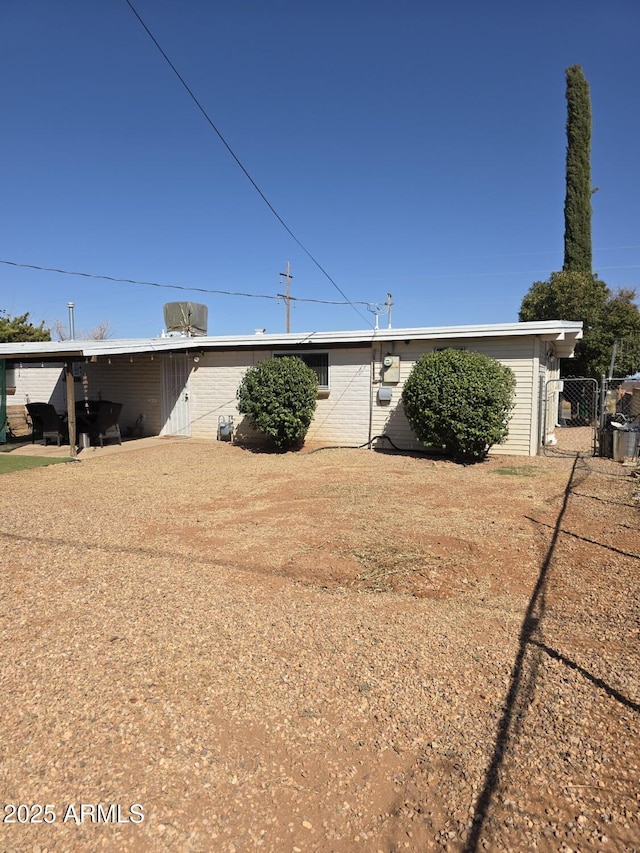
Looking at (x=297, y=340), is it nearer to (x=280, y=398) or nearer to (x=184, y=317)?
(x=280, y=398)

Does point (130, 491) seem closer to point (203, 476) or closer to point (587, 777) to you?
point (203, 476)

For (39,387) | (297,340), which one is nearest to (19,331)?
(39,387)

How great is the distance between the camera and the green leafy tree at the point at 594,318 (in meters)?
19.0

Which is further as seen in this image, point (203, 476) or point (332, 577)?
point (203, 476)

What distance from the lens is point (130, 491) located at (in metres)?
8.01

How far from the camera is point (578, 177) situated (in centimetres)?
2278

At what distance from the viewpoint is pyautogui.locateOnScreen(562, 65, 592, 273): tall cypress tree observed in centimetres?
2203

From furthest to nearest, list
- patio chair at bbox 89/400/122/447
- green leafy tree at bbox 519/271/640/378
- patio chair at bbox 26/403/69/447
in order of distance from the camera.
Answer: green leafy tree at bbox 519/271/640/378
patio chair at bbox 26/403/69/447
patio chair at bbox 89/400/122/447

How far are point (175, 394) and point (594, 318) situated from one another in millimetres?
14732

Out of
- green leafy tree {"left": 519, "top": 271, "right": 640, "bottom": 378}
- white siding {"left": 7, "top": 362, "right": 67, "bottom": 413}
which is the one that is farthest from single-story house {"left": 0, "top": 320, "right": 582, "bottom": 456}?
green leafy tree {"left": 519, "top": 271, "right": 640, "bottom": 378}

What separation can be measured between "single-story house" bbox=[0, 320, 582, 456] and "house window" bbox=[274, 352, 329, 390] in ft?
0.08

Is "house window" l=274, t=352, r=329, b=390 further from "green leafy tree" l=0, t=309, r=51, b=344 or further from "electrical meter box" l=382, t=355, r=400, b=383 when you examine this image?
"green leafy tree" l=0, t=309, r=51, b=344

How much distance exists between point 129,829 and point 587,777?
1.87 metres

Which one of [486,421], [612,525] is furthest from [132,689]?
[486,421]
